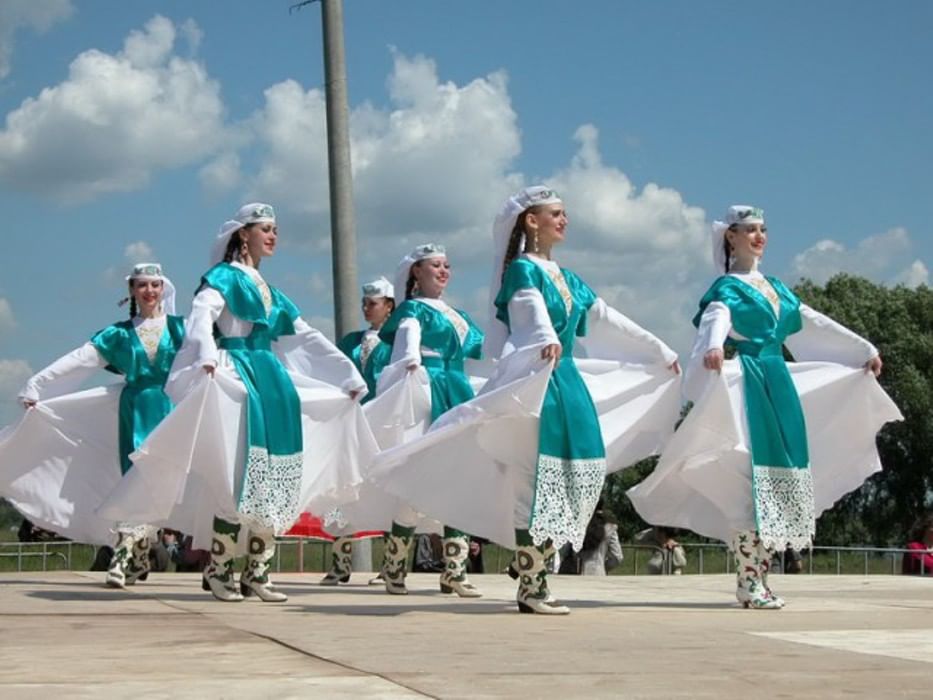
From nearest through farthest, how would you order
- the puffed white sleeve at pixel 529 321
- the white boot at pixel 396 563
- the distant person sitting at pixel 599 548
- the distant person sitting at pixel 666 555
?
the puffed white sleeve at pixel 529 321
the white boot at pixel 396 563
the distant person sitting at pixel 599 548
the distant person sitting at pixel 666 555

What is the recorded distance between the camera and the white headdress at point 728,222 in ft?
26.3

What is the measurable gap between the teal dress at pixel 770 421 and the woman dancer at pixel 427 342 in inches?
85.6

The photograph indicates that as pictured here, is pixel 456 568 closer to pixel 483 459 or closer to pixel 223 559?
pixel 223 559

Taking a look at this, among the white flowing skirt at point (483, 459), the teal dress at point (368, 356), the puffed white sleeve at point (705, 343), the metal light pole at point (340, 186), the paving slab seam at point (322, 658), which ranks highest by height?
the metal light pole at point (340, 186)

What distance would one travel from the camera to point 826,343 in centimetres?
840

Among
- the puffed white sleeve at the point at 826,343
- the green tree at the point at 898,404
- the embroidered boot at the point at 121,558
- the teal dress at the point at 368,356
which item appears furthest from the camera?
the green tree at the point at 898,404

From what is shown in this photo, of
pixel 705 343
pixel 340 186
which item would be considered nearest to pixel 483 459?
pixel 705 343

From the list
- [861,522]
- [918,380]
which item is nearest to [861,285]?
[918,380]

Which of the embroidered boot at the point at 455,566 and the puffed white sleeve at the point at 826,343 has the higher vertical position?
the puffed white sleeve at the point at 826,343

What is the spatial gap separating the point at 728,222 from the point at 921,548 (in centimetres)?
580

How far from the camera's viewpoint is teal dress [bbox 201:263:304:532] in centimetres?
781

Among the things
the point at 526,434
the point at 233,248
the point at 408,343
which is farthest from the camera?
the point at 408,343

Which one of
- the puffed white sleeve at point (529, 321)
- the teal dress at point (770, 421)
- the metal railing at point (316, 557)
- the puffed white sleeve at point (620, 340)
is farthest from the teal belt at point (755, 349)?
the metal railing at point (316, 557)

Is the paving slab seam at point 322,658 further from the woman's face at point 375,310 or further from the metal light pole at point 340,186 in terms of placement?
the metal light pole at point 340,186
